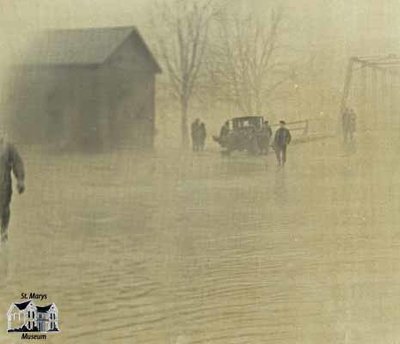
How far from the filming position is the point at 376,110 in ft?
4.65

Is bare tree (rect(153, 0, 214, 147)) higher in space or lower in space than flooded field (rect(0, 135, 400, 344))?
higher

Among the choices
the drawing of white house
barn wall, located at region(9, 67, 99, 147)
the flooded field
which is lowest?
the drawing of white house

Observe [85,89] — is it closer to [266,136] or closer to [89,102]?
[89,102]

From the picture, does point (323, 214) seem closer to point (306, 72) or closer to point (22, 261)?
point (306, 72)

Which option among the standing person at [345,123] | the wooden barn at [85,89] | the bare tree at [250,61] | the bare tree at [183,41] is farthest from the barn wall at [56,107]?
the standing person at [345,123]

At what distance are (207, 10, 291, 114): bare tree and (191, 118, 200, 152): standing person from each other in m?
0.08

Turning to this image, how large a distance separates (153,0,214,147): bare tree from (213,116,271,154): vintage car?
9 centimetres

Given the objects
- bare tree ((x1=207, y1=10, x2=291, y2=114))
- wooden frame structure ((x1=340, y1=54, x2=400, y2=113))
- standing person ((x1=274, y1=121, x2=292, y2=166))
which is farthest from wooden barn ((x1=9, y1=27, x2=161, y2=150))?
wooden frame structure ((x1=340, y1=54, x2=400, y2=113))

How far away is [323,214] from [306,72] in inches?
12.4

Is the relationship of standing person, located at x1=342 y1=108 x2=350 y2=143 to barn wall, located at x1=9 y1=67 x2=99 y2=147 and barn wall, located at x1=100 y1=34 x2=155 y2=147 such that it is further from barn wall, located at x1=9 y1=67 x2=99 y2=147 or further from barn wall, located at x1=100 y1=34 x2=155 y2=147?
barn wall, located at x1=9 y1=67 x2=99 y2=147

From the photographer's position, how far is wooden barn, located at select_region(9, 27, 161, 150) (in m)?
1.43

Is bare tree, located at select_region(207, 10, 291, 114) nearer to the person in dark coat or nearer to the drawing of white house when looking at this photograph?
the person in dark coat

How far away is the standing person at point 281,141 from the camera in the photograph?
1421 mm

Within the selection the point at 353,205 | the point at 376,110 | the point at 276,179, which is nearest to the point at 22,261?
the point at 276,179
